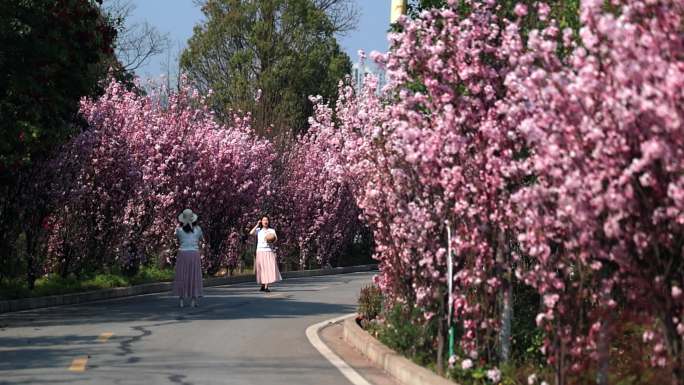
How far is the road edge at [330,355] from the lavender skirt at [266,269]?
9.80 meters

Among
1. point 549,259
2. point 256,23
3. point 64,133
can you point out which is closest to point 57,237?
point 64,133

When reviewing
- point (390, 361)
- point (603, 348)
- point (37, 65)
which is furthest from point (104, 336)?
point (603, 348)

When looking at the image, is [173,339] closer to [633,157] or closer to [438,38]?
[438,38]

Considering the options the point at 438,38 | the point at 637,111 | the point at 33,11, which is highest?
the point at 33,11

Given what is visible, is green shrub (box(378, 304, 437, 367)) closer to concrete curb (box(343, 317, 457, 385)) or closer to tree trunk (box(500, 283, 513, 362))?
concrete curb (box(343, 317, 457, 385))

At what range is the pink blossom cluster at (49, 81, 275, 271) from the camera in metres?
30.8

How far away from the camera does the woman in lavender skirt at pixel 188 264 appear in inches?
973

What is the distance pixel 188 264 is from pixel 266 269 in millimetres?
6862

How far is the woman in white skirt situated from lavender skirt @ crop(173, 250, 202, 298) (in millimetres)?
6503

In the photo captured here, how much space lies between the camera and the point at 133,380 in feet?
42.1

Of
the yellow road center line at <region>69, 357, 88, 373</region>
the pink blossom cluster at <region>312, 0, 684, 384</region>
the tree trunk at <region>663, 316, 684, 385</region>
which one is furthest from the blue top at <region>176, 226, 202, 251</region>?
the tree trunk at <region>663, 316, 684, 385</region>

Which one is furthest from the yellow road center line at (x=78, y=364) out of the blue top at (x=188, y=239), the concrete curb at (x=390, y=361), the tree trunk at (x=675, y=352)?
the blue top at (x=188, y=239)

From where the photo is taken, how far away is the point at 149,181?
35.3 m

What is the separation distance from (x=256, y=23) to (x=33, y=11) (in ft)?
160
